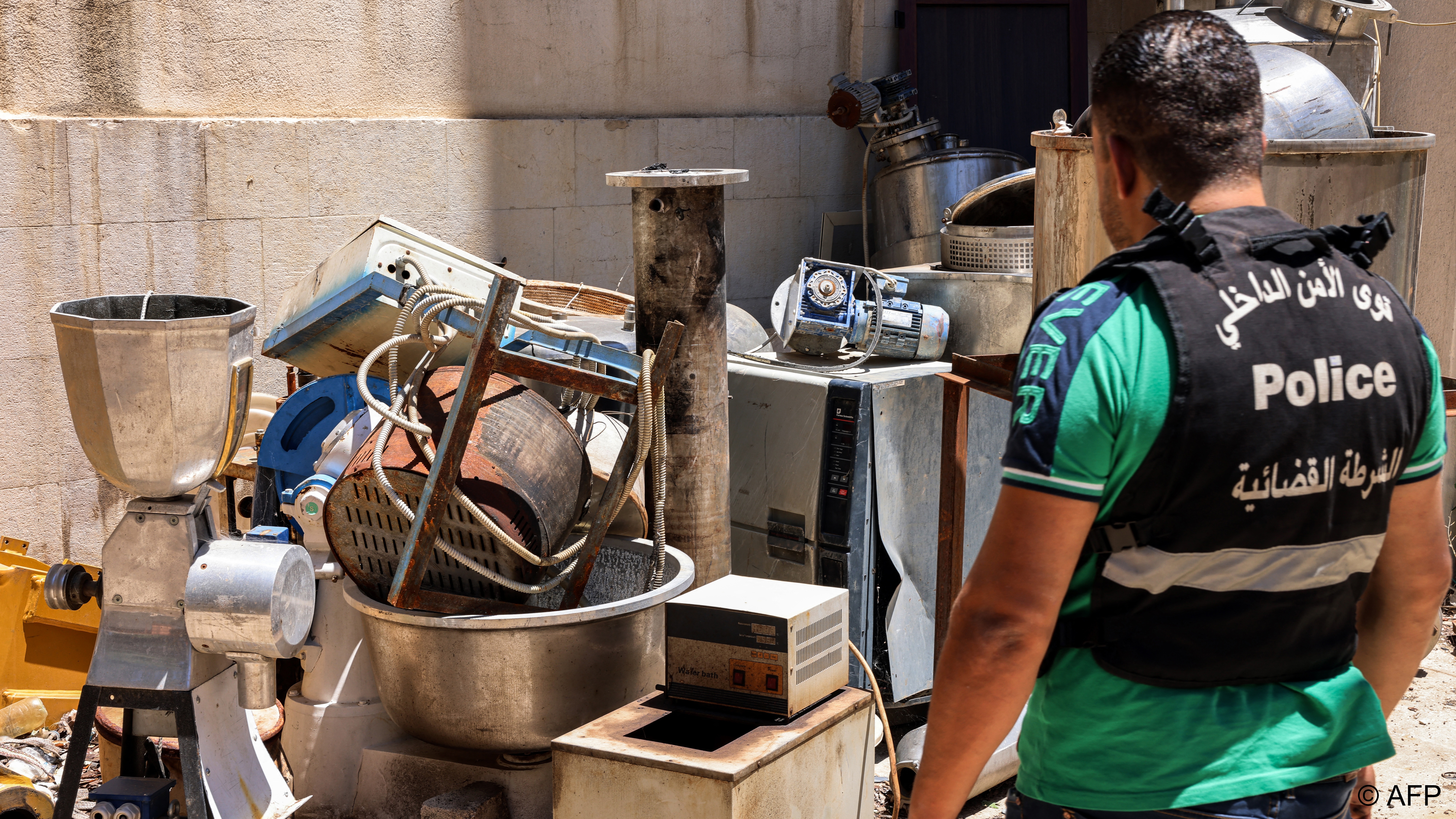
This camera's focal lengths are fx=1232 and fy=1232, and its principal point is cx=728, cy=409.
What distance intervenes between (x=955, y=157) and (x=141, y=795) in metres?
4.66

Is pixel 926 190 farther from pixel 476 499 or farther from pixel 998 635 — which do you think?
pixel 998 635

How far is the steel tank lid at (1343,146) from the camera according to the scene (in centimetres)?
338

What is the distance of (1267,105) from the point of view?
3502mm

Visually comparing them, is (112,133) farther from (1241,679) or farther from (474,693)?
(1241,679)

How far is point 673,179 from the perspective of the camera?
3523 mm

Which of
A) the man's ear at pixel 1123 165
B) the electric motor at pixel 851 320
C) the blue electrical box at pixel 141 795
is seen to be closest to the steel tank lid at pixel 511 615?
the blue electrical box at pixel 141 795

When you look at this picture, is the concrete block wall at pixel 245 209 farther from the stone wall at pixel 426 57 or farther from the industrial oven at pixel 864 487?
the industrial oven at pixel 864 487

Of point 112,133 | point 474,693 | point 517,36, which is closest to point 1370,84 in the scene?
point 517,36

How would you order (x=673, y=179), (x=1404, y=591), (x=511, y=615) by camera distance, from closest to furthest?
(x=1404, y=591) < (x=511, y=615) < (x=673, y=179)

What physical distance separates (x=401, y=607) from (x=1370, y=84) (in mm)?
4726

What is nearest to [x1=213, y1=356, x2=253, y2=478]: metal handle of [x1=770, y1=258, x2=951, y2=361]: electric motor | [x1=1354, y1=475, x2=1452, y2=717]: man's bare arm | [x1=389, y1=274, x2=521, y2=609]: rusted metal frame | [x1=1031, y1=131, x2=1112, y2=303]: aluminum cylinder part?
[x1=389, y1=274, x2=521, y2=609]: rusted metal frame

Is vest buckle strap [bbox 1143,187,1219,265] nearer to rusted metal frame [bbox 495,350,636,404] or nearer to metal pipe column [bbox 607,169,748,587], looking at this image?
rusted metal frame [bbox 495,350,636,404]

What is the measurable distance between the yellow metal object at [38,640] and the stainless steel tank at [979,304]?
9.90 ft

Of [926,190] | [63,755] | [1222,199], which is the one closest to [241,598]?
[1222,199]
